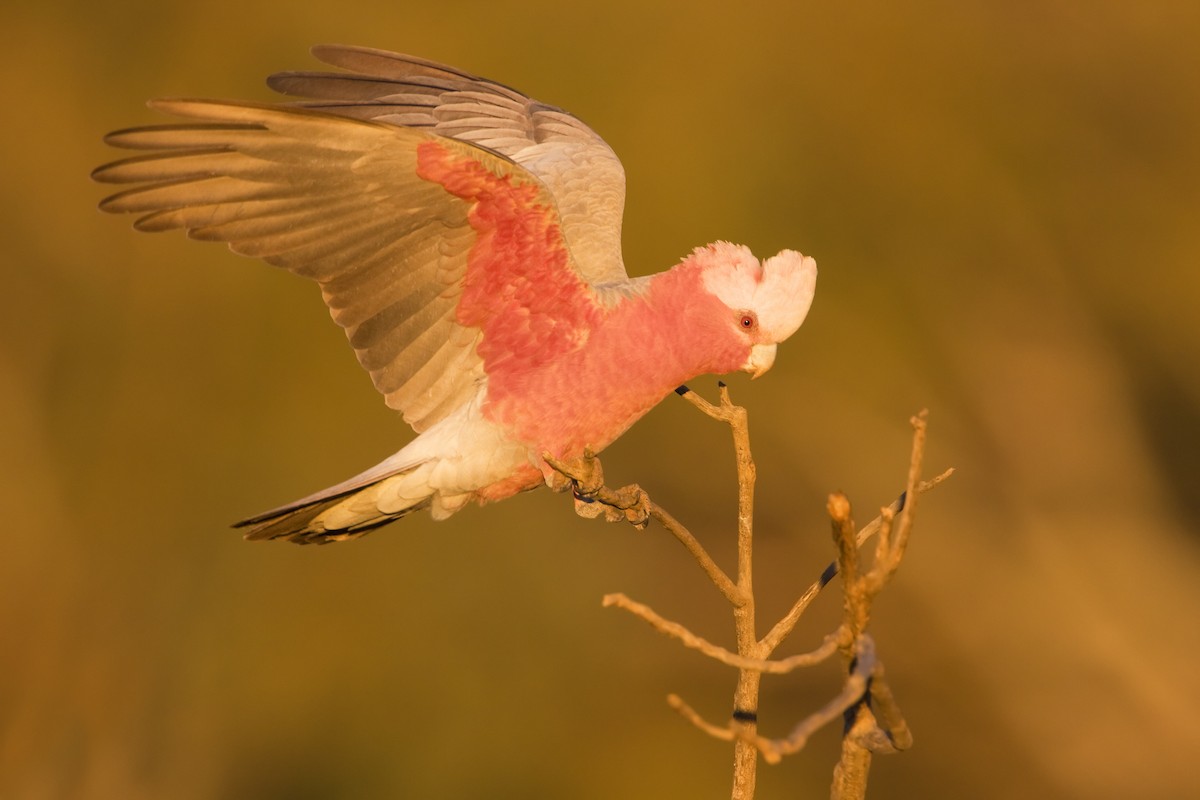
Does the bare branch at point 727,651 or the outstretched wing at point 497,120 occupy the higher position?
the outstretched wing at point 497,120

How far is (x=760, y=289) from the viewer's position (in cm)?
378

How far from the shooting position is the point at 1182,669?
847 cm

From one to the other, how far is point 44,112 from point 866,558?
25.6 feet

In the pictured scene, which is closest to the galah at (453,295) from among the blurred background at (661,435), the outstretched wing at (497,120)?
the outstretched wing at (497,120)

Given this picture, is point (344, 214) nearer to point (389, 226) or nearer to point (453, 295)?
point (389, 226)

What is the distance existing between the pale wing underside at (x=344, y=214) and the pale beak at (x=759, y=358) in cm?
81

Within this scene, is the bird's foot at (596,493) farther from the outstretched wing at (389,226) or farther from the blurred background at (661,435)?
the blurred background at (661,435)

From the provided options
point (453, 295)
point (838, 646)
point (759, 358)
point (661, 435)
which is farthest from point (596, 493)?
point (661, 435)

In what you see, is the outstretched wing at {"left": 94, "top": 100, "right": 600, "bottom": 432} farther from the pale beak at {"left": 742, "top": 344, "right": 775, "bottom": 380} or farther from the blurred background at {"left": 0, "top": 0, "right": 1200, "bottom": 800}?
the blurred background at {"left": 0, "top": 0, "right": 1200, "bottom": 800}

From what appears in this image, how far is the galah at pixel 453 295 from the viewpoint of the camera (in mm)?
3490

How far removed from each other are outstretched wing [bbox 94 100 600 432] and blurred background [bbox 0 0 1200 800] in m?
4.62

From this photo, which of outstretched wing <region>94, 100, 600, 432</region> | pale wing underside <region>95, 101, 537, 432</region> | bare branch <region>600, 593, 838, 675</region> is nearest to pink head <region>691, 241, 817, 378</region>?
outstretched wing <region>94, 100, 600, 432</region>

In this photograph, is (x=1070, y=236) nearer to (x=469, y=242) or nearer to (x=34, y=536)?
(x=469, y=242)

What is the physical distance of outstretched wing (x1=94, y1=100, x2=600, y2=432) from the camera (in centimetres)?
339
